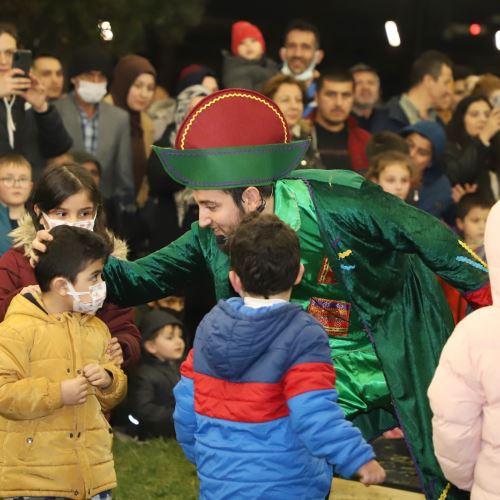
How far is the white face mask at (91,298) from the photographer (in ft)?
15.9

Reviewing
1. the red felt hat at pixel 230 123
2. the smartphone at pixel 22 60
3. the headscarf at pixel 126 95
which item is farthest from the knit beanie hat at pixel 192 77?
the red felt hat at pixel 230 123

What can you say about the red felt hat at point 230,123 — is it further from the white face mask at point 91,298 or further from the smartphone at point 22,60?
the smartphone at point 22,60

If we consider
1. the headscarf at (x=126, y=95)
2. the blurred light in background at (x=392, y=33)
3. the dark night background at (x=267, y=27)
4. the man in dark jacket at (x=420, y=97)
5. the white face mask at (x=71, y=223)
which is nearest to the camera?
the white face mask at (x=71, y=223)

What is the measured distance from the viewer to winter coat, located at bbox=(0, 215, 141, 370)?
5.40 m

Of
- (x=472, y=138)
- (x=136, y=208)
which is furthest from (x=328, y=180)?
(x=472, y=138)

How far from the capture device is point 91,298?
16.0 ft

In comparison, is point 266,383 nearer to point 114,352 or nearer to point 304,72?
point 114,352

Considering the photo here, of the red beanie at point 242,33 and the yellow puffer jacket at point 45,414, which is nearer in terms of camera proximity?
the yellow puffer jacket at point 45,414

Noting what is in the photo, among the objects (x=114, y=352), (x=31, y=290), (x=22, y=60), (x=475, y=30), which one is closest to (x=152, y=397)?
(x=22, y=60)

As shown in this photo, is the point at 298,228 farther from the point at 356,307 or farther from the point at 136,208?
the point at 136,208

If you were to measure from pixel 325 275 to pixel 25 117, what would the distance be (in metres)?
3.77

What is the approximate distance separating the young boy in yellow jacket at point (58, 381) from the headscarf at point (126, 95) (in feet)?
15.4

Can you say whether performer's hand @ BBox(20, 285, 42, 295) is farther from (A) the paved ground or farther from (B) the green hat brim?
(A) the paved ground

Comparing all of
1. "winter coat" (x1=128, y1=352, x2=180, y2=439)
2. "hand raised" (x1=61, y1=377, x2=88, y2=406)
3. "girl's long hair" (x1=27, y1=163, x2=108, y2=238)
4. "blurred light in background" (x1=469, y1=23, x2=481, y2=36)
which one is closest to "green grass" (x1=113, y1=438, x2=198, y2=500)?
"winter coat" (x1=128, y1=352, x2=180, y2=439)
